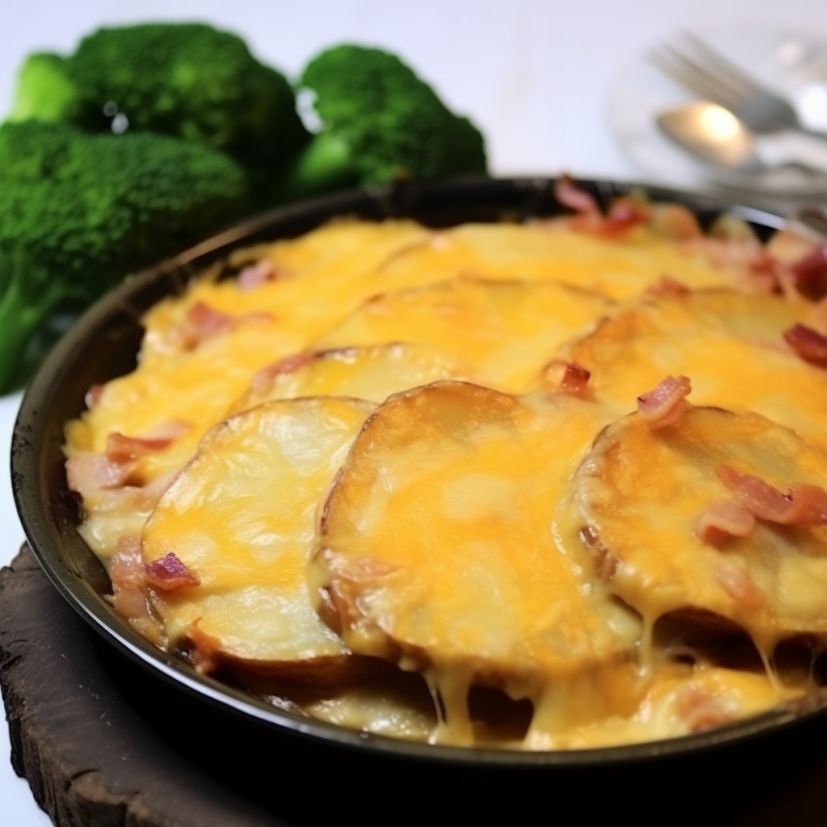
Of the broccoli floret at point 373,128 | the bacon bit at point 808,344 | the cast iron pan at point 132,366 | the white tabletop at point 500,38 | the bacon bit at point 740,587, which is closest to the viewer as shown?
the cast iron pan at point 132,366

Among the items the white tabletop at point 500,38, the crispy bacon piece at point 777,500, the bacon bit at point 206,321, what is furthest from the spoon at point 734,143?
the crispy bacon piece at point 777,500

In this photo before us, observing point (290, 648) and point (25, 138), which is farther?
point (25, 138)

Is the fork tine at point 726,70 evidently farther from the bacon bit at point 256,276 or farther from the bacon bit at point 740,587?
the bacon bit at point 740,587

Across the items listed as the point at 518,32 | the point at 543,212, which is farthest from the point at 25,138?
the point at 518,32

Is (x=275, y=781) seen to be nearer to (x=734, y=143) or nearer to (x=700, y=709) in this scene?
(x=700, y=709)

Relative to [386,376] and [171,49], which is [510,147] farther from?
[386,376]
